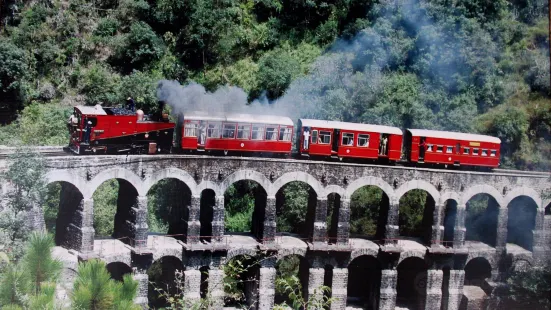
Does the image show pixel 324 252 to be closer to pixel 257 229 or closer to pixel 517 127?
pixel 257 229

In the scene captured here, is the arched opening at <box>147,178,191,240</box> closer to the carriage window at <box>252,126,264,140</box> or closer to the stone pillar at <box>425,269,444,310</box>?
the carriage window at <box>252,126,264,140</box>

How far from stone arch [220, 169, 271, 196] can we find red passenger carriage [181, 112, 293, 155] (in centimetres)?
117

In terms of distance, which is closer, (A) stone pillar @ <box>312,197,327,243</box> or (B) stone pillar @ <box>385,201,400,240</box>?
(A) stone pillar @ <box>312,197,327,243</box>

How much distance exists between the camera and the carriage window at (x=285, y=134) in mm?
38000

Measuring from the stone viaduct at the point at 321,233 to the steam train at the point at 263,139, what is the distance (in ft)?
2.63

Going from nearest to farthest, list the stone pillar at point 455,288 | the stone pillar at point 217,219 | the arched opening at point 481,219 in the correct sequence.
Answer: the stone pillar at point 217,219 < the stone pillar at point 455,288 < the arched opening at point 481,219

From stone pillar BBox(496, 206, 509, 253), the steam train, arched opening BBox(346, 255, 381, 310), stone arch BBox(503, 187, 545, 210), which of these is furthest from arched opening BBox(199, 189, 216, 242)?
stone arch BBox(503, 187, 545, 210)

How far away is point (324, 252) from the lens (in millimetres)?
38562

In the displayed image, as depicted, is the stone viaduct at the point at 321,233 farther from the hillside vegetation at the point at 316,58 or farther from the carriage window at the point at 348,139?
the hillside vegetation at the point at 316,58

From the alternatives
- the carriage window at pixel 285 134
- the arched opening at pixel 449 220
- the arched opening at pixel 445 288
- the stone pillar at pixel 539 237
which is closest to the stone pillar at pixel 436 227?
the arched opening at pixel 449 220

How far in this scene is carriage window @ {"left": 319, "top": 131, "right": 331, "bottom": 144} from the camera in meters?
38.7

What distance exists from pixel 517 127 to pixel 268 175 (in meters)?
19.4

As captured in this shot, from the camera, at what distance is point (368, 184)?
39.2 metres

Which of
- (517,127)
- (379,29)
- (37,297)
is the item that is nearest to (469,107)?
(517,127)
